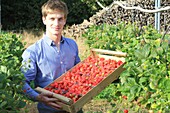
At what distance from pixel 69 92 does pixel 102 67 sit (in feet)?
1.44

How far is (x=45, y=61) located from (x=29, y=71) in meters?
→ 0.15

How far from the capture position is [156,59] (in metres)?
3.06

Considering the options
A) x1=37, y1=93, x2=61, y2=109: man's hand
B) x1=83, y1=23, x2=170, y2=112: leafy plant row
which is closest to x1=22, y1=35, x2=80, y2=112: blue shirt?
x1=37, y1=93, x2=61, y2=109: man's hand

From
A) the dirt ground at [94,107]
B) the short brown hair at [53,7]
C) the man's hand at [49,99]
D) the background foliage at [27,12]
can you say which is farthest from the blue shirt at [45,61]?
the background foliage at [27,12]

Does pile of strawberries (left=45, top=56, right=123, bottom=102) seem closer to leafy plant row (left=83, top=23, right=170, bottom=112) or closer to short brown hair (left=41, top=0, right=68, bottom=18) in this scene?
leafy plant row (left=83, top=23, right=170, bottom=112)

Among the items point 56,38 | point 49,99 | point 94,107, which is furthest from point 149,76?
point 94,107

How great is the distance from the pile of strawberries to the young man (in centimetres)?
10

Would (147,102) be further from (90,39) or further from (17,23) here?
(17,23)

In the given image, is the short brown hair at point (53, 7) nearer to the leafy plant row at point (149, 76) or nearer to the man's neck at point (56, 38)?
the man's neck at point (56, 38)

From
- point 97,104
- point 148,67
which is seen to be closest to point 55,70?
point 148,67

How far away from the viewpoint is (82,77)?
282 centimetres

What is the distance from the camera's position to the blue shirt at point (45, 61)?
105 inches

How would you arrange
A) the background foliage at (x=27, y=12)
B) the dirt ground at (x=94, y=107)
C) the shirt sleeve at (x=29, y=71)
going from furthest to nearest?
the background foliage at (x=27, y=12), the dirt ground at (x=94, y=107), the shirt sleeve at (x=29, y=71)

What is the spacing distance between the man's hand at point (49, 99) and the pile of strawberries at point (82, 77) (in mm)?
103
